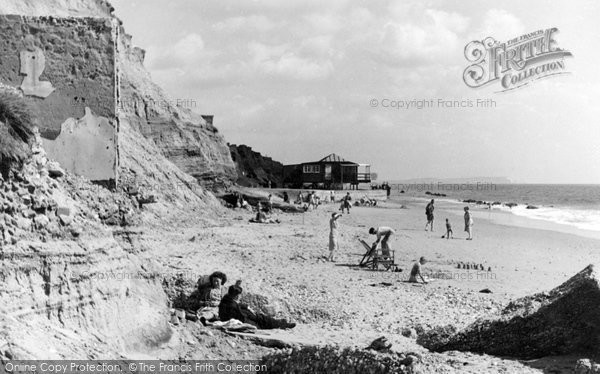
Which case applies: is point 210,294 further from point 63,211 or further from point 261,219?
point 261,219

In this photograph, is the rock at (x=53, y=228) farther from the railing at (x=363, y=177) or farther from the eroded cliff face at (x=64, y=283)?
the railing at (x=363, y=177)

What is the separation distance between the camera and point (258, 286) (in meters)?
10.3

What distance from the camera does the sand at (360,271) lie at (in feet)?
31.0

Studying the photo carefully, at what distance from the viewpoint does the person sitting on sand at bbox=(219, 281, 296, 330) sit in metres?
8.08

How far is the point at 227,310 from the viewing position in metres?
8.12

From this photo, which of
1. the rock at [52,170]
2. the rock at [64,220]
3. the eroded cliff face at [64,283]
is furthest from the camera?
the rock at [52,170]

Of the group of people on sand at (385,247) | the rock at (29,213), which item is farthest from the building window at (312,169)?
the rock at (29,213)

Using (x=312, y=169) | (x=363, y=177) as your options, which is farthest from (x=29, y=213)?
(x=363, y=177)

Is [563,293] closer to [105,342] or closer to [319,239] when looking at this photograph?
[105,342]

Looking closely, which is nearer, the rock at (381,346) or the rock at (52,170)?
the rock at (381,346)

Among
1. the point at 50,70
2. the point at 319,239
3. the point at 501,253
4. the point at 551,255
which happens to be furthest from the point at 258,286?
the point at 551,255

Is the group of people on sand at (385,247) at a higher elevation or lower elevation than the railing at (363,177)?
lower

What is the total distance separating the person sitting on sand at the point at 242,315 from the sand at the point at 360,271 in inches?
12.9

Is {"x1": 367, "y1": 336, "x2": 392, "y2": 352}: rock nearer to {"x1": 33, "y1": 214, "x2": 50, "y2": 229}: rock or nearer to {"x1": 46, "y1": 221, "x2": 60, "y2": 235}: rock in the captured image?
{"x1": 46, "y1": 221, "x2": 60, "y2": 235}: rock
